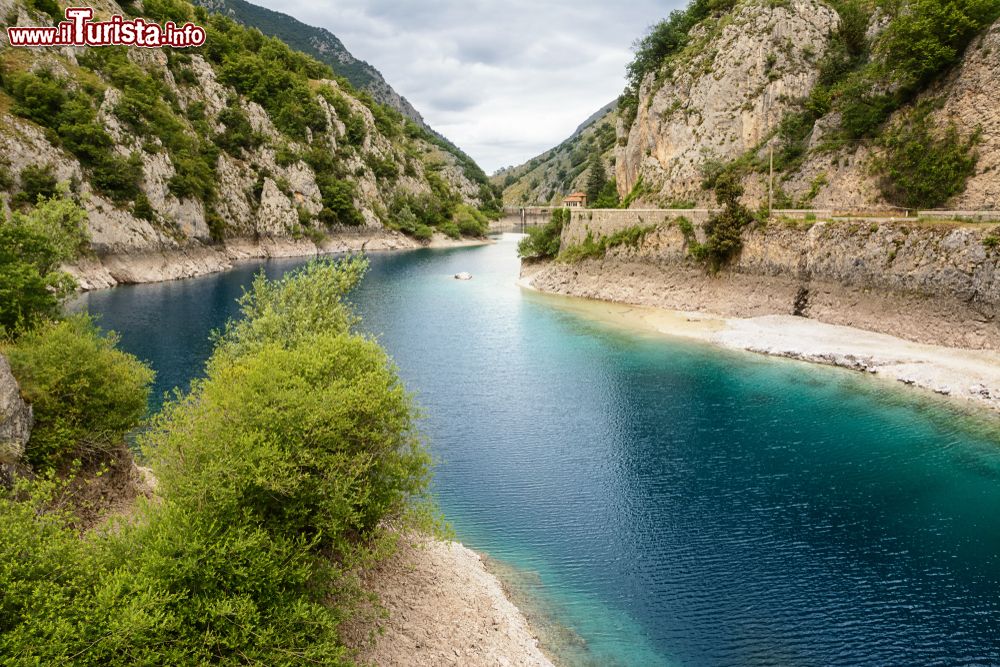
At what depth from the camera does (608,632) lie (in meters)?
18.7

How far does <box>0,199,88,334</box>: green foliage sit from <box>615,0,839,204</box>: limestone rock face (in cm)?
6679

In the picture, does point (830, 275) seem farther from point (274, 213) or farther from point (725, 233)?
point (274, 213)

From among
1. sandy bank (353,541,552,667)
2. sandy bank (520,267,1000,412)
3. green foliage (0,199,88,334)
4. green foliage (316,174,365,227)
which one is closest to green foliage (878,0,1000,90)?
sandy bank (520,267,1000,412)

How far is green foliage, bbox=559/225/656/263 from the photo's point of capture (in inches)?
2911

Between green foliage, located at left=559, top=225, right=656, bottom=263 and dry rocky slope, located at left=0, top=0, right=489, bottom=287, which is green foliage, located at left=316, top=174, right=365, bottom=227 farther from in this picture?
green foliage, located at left=559, top=225, right=656, bottom=263

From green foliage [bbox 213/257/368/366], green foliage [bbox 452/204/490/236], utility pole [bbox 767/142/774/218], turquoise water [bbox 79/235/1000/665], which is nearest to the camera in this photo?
turquoise water [bbox 79/235/1000/665]

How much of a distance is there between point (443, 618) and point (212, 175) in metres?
118

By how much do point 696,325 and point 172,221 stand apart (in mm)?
82074

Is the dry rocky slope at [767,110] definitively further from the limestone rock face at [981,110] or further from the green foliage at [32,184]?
the green foliage at [32,184]

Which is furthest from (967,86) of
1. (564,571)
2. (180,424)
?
(180,424)

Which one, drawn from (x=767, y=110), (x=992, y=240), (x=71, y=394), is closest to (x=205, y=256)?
(x=71, y=394)

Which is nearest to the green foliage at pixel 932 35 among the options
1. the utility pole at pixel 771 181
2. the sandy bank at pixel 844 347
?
the utility pole at pixel 771 181

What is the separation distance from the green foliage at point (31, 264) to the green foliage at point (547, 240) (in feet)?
218

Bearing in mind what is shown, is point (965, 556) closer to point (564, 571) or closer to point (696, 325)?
point (564, 571)
